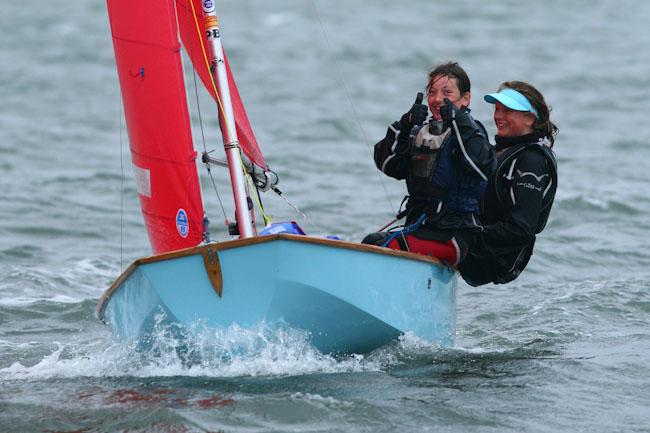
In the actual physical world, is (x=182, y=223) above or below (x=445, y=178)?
below

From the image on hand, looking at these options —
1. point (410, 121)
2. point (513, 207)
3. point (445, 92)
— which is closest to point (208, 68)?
point (410, 121)

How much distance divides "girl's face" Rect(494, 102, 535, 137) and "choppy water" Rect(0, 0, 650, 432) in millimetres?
1128

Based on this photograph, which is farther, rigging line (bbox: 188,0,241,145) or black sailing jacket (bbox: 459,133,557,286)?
black sailing jacket (bbox: 459,133,557,286)

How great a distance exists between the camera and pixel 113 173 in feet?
41.2

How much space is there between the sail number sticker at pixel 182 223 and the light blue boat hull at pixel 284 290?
1.44 feet

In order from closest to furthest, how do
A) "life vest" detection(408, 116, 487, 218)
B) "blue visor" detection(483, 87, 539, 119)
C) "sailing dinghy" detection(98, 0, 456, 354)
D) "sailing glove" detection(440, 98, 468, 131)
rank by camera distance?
"sailing dinghy" detection(98, 0, 456, 354) → "sailing glove" detection(440, 98, 468, 131) → "life vest" detection(408, 116, 487, 218) → "blue visor" detection(483, 87, 539, 119)

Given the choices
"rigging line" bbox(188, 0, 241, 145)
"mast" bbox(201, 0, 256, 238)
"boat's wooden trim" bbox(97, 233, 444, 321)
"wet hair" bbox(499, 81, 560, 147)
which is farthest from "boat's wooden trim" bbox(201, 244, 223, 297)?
"wet hair" bbox(499, 81, 560, 147)

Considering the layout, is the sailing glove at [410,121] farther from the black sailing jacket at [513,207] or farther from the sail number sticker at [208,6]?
the sail number sticker at [208,6]

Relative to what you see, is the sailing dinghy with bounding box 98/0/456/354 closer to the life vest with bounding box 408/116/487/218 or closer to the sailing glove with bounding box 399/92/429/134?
the life vest with bounding box 408/116/487/218

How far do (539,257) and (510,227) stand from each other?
387cm

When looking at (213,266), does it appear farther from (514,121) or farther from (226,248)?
(514,121)

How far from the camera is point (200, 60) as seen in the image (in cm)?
582

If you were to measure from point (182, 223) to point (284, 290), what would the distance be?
792mm

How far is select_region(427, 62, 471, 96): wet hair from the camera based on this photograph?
546cm
